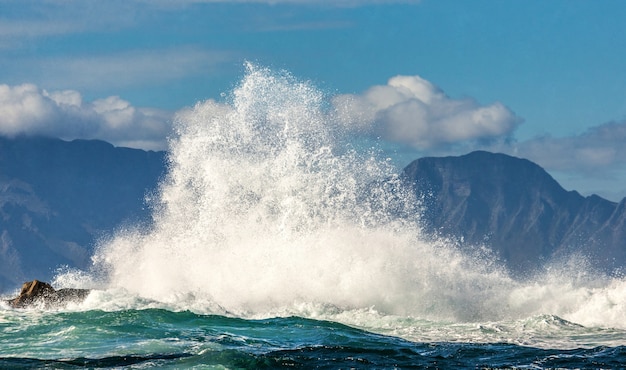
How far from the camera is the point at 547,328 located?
4691 centimetres

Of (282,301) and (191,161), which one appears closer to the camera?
(282,301)

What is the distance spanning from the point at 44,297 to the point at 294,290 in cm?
1410

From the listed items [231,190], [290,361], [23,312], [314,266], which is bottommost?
[290,361]

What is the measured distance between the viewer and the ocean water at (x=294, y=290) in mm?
38188

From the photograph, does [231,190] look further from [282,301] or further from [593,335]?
[593,335]

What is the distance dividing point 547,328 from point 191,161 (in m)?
29.3

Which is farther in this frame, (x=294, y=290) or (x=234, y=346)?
(x=294, y=290)

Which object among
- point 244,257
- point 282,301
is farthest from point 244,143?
point 282,301

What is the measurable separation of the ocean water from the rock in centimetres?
120

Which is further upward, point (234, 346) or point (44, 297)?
point (44, 297)

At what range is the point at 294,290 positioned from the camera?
5706 centimetres

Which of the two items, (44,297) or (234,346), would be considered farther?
(44,297)

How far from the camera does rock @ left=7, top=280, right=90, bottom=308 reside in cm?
5306

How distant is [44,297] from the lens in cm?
5353
